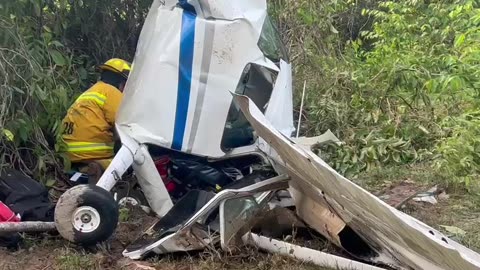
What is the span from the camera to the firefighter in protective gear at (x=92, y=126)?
5.46m

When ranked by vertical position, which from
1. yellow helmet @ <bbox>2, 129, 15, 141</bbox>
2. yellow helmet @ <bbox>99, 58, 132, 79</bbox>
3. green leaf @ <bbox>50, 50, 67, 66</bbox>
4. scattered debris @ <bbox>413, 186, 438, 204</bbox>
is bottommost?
scattered debris @ <bbox>413, 186, 438, 204</bbox>

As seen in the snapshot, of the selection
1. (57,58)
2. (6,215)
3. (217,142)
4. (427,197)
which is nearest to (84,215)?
(6,215)

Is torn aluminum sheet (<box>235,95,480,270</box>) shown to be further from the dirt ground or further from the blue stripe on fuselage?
the blue stripe on fuselage

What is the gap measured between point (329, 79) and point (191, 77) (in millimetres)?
3188

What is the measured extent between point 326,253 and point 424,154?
2649mm

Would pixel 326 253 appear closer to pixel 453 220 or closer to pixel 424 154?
pixel 453 220

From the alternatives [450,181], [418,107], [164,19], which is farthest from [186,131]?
[418,107]

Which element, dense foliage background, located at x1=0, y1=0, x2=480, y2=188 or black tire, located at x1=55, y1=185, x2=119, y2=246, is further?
dense foliage background, located at x1=0, y1=0, x2=480, y2=188

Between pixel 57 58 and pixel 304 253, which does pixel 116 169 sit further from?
pixel 304 253

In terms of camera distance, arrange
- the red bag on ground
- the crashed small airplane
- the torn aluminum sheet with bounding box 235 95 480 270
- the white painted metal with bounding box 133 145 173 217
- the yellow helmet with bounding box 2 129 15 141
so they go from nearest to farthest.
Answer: the torn aluminum sheet with bounding box 235 95 480 270 < the crashed small airplane < the red bag on ground < the yellow helmet with bounding box 2 129 15 141 < the white painted metal with bounding box 133 145 173 217

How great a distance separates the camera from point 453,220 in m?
5.03

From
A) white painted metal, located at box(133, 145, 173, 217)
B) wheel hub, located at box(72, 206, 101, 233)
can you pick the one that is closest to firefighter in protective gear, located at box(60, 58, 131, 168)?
white painted metal, located at box(133, 145, 173, 217)

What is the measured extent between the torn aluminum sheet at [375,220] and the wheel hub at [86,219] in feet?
3.81

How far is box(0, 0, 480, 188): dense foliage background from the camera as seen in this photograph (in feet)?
17.0
